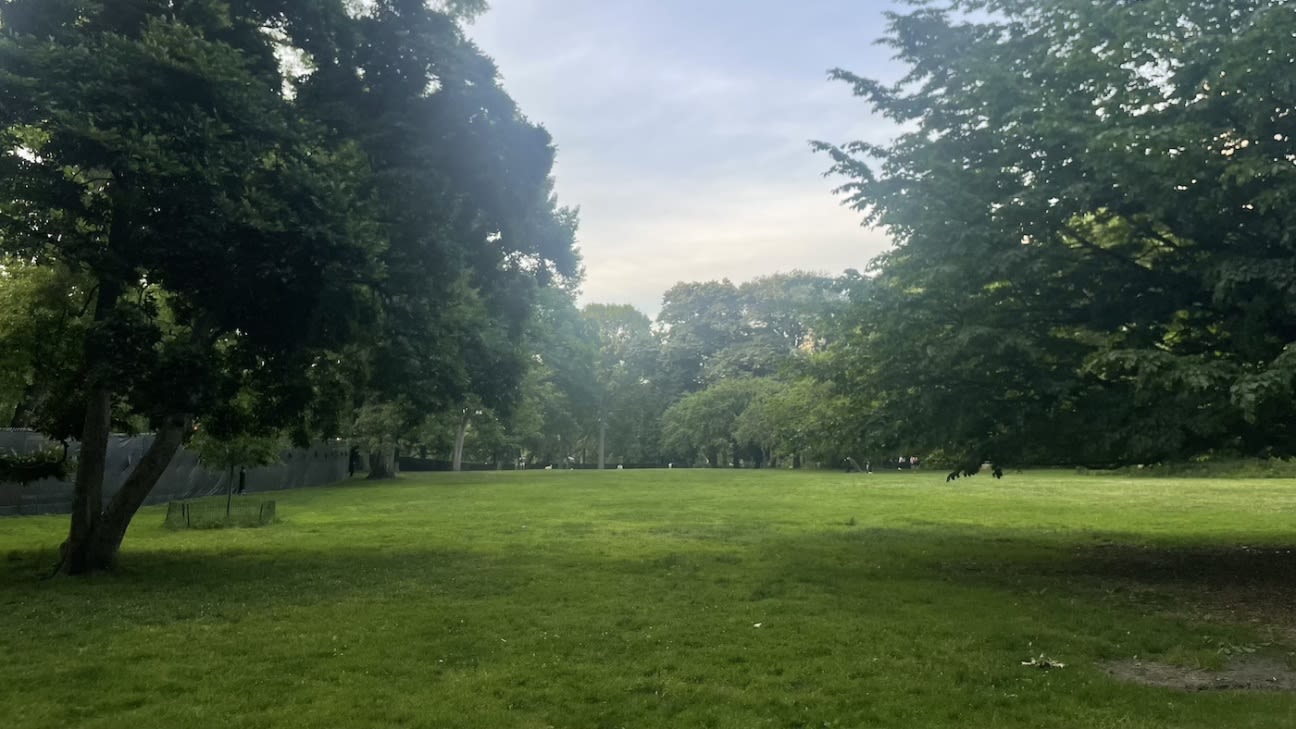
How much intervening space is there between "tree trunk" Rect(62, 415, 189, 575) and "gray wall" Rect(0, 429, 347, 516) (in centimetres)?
1069

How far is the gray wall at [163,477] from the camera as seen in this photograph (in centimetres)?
2334

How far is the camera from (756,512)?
24.3m

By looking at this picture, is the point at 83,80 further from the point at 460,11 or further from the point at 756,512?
the point at 756,512

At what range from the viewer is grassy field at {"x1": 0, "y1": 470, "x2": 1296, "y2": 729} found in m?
6.48

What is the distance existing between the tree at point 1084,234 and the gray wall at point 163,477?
2048cm

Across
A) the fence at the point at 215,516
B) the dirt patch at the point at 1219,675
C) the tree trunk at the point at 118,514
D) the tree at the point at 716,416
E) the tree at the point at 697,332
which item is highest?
the tree at the point at 697,332

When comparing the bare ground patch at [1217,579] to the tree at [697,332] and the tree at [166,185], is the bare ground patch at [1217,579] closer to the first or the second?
the tree at [166,185]

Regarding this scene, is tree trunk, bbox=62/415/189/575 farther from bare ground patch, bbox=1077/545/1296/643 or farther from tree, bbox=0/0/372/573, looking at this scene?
bare ground patch, bbox=1077/545/1296/643

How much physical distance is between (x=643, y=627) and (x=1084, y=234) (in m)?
8.17

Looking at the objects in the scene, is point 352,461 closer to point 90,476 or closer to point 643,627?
point 90,476

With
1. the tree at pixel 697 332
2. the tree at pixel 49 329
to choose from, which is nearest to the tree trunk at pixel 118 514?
the tree at pixel 49 329

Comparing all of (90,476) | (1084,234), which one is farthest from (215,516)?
(1084,234)

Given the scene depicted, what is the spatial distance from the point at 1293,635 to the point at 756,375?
67.4 m

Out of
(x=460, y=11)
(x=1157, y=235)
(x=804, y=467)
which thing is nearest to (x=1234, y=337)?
(x=1157, y=235)
